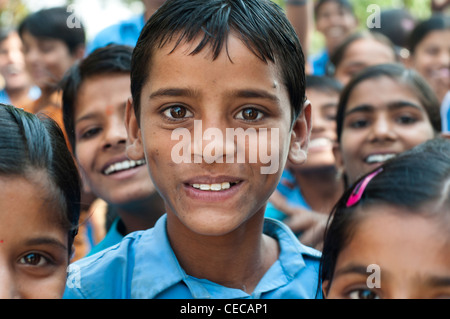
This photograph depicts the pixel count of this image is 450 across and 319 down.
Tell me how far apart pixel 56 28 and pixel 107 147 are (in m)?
1.99

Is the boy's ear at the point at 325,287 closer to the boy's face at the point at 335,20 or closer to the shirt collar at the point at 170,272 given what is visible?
the shirt collar at the point at 170,272

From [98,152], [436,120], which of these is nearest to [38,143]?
[98,152]

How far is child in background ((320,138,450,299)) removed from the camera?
119cm

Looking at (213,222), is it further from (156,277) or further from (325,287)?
(325,287)

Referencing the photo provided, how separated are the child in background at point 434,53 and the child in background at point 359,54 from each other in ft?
1.33

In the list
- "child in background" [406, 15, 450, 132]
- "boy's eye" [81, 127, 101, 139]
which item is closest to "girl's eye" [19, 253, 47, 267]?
"boy's eye" [81, 127, 101, 139]

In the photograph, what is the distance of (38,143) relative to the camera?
4.33ft

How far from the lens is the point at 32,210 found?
1.24 meters

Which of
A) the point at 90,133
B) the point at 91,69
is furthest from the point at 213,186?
the point at 91,69

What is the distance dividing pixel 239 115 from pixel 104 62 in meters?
0.89

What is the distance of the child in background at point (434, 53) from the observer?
3796mm

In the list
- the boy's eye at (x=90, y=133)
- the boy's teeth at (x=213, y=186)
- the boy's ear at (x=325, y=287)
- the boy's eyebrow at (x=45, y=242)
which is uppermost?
the boy's eye at (x=90, y=133)

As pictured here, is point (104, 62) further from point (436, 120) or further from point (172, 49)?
point (436, 120)

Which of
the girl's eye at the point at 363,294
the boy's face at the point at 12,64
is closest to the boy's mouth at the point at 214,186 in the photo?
the girl's eye at the point at 363,294
